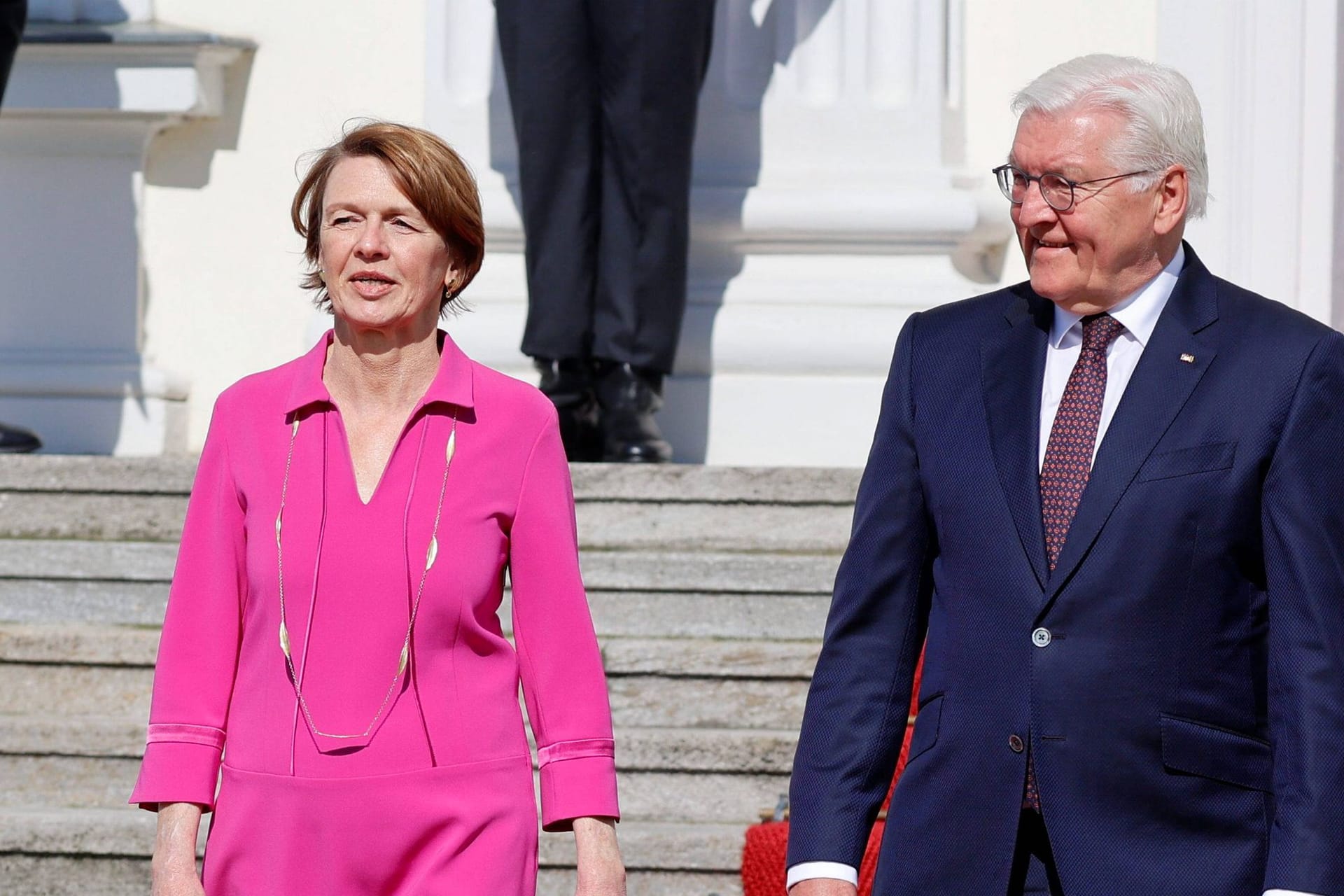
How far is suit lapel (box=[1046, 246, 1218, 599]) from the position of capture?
222 centimetres

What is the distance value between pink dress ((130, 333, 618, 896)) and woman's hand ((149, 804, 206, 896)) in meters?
0.03

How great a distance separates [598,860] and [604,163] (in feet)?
9.63

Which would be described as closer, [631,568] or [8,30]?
[631,568]

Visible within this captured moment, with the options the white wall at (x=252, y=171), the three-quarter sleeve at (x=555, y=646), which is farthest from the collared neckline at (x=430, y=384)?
the white wall at (x=252, y=171)

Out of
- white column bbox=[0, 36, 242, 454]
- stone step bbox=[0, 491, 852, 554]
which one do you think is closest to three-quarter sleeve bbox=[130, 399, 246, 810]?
stone step bbox=[0, 491, 852, 554]

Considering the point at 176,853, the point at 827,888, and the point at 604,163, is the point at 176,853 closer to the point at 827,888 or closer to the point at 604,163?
the point at 827,888

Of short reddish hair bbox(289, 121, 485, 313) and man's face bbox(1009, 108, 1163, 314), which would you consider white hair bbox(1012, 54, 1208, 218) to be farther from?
short reddish hair bbox(289, 121, 485, 313)

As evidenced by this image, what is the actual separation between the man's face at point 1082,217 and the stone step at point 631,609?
201cm

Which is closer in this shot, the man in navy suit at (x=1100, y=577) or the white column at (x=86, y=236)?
the man in navy suit at (x=1100, y=577)

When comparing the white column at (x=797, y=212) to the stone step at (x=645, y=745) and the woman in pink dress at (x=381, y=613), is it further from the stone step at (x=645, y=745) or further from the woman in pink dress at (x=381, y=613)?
the woman in pink dress at (x=381, y=613)

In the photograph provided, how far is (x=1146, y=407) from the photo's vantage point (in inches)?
89.1

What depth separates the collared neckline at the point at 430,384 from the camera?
2.48 m

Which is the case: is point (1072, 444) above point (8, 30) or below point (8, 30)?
below

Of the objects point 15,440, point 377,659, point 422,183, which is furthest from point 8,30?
point 377,659
